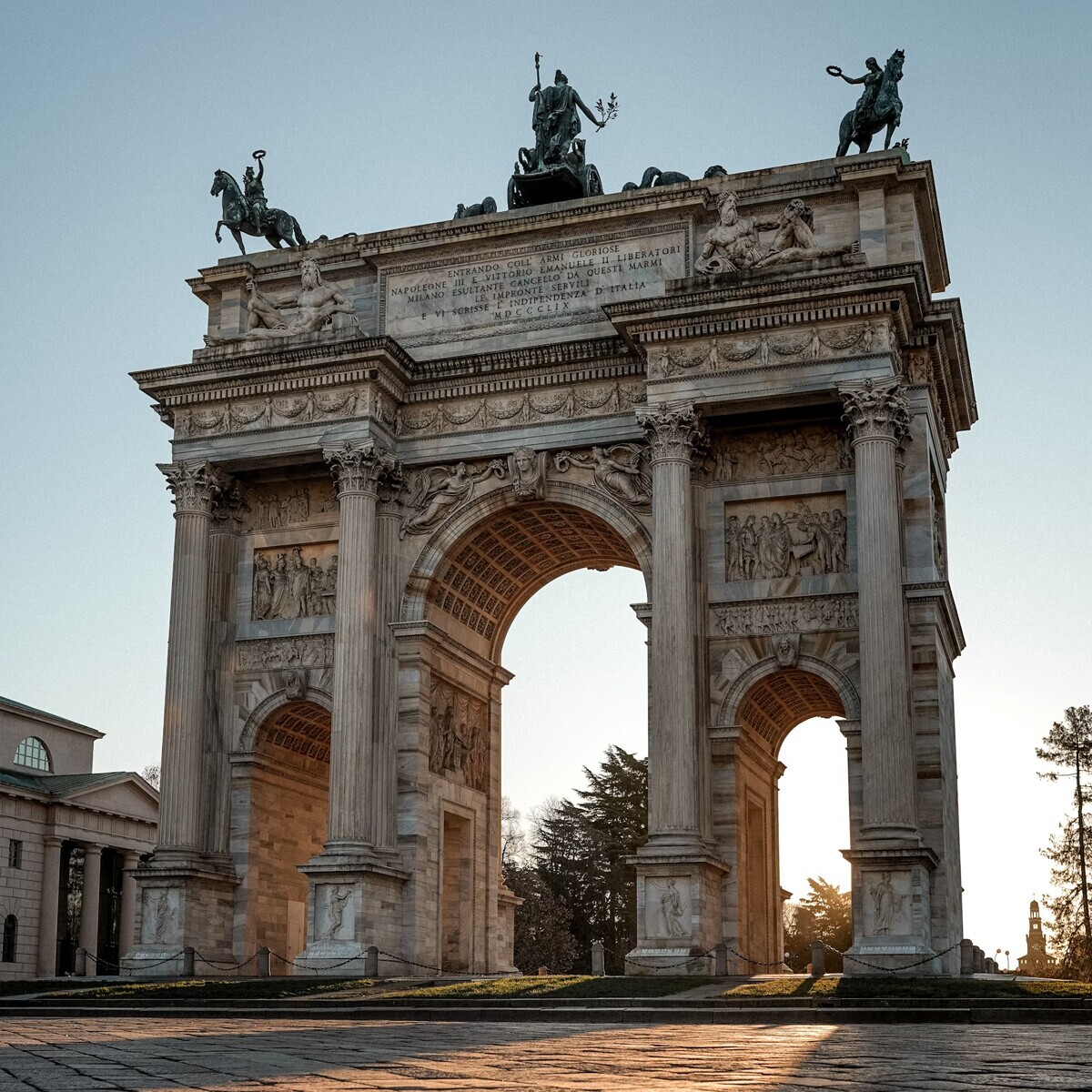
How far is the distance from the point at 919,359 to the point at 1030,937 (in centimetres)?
6777

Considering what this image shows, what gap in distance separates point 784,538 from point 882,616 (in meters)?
3.62

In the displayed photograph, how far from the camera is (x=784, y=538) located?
35.4 metres

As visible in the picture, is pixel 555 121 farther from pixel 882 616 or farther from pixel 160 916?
pixel 160 916

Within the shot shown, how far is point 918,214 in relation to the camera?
Result: 37.4 meters

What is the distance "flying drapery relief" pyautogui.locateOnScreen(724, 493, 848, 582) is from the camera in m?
35.0

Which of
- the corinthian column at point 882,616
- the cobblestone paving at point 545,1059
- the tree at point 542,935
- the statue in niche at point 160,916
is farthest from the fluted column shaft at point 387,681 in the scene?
the tree at point 542,935

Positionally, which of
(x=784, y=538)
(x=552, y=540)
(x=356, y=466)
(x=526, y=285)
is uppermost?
(x=526, y=285)

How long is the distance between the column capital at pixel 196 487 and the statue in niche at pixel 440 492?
484 centimetres

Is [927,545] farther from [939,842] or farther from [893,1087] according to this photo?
[893,1087]

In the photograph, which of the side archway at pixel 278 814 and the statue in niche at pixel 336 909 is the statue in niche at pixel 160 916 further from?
the statue in niche at pixel 336 909

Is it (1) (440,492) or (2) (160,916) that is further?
(1) (440,492)

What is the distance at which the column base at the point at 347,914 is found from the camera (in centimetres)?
3381

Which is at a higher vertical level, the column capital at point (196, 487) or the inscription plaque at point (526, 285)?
the inscription plaque at point (526, 285)

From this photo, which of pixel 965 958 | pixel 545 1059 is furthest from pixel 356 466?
pixel 545 1059
